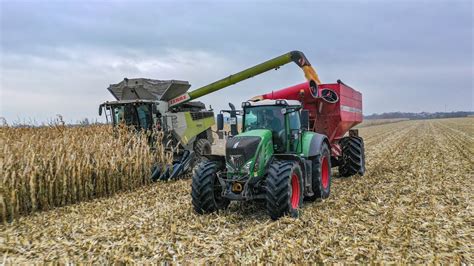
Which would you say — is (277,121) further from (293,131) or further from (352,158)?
(352,158)

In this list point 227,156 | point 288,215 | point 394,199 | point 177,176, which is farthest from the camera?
point 177,176

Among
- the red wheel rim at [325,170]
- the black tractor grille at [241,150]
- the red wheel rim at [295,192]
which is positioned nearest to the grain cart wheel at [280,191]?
the red wheel rim at [295,192]

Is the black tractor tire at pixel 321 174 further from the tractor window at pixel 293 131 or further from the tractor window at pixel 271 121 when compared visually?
the tractor window at pixel 271 121

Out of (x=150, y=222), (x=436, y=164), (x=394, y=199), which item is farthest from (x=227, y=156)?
(x=436, y=164)

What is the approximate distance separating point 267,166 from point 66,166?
4457 mm

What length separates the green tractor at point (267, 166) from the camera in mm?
6121

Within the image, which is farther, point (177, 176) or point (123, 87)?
point (123, 87)

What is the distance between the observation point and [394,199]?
7.62 metres

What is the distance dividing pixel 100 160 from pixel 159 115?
3057 millimetres

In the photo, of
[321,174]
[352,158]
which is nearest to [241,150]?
[321,174]

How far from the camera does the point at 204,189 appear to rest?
6.59m

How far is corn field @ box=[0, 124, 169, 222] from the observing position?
7.24 meters

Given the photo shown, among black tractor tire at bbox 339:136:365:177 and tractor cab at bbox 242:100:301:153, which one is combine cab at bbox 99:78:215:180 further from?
black tractor tire at bbox 339:136:365:177

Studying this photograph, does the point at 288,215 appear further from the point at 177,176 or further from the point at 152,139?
the point at 152,139
